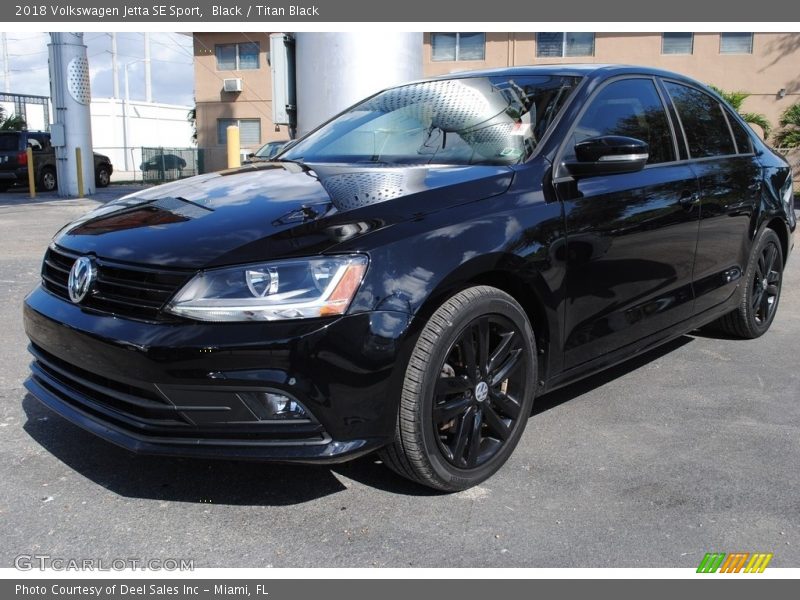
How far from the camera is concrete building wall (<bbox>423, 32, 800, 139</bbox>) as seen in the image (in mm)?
24203

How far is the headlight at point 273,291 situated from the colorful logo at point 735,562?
1471 millimetres

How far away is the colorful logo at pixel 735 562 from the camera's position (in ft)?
8.39

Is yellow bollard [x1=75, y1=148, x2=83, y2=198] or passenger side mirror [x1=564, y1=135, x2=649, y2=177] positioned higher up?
passenger side mirror [x1=564, y1=135, x2=649, y2=177]

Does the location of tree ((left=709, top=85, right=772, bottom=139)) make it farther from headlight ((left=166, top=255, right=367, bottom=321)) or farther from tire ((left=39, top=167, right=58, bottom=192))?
headlight ((left=166, top=255, right=367, bottom=321))

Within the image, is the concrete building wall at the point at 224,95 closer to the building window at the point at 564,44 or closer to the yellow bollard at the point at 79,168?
the building window at the point at 564,44

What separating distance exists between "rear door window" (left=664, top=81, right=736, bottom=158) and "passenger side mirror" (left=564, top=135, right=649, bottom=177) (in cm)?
109

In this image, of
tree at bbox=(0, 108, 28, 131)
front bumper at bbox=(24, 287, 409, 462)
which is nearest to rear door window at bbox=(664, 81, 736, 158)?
front bumper at bbox=(24, 287, 409, 462)

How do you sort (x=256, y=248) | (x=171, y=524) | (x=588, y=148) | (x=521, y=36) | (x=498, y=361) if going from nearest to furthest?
1. (x=256, y=248)
2. (x=171, y=524)
3. (x=498, y=361)
4. (x=588, y=148)
5. (x=521, y=36)

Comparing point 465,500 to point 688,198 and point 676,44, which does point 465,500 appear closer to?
point 688,198

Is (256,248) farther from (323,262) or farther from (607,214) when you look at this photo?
(607,214)

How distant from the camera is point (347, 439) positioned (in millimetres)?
2604
